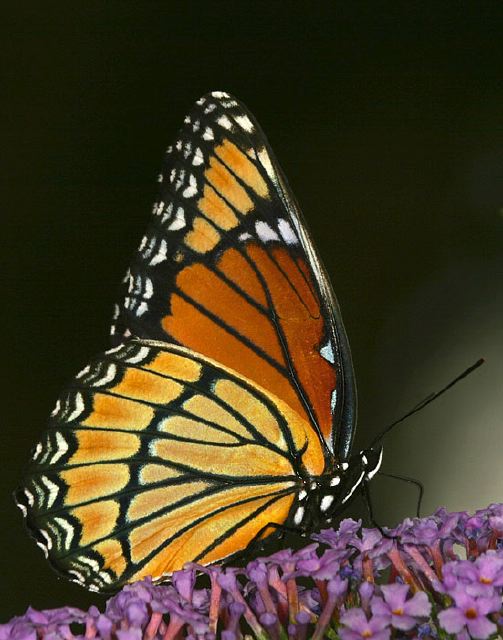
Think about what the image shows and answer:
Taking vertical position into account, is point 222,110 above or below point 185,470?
above

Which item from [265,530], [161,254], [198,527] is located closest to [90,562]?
[198,527]

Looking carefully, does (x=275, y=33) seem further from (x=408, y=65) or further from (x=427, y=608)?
(x=427, y=608)

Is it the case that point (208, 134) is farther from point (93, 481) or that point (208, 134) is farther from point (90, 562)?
point (90, 562)

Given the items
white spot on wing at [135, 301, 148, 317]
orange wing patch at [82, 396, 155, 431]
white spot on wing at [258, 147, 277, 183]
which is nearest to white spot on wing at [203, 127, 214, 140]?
white spot on wing at [258, 147, 277, 183]

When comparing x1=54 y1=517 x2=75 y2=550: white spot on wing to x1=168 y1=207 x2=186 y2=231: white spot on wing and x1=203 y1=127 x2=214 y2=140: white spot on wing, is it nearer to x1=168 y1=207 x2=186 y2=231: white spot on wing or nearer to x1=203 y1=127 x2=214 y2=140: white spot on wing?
x1=168 y1=207 x2=186 y2=231: white spot on wing

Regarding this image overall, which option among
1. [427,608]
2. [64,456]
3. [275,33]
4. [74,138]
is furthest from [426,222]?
[427,608]

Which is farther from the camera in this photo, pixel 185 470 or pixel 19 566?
pixel 19 566
